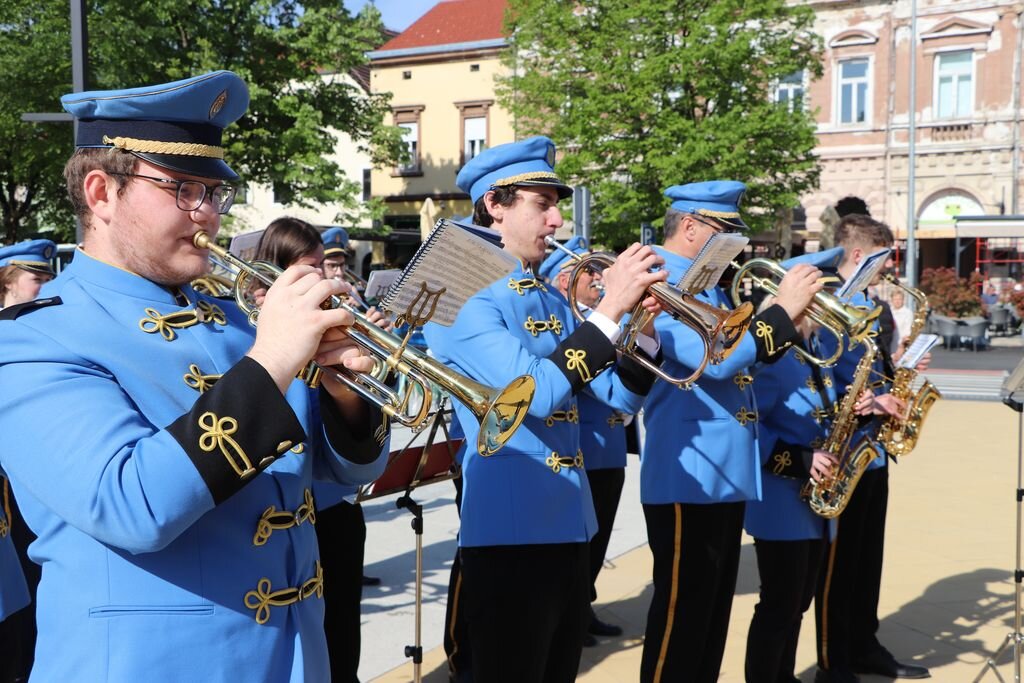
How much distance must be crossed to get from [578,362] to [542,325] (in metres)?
0.44

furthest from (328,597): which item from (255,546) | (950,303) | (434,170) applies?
(434,170)

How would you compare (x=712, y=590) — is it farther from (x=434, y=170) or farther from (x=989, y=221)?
(x=434, y=170)

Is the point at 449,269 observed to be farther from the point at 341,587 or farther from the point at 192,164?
the point at 341,587

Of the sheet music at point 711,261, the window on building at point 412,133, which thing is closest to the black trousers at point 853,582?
the sheet music at point 711,261

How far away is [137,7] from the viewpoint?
21750mm

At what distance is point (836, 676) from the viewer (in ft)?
16.7

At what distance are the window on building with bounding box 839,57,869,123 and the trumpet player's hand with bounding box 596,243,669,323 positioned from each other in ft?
105

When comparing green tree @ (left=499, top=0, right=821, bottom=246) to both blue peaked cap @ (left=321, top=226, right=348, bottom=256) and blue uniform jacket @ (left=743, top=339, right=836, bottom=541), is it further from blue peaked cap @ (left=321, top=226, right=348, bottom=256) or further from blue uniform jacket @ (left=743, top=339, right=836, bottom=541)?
blue uniform jacket @ (left=743, top=339, right=836, bottom=541)

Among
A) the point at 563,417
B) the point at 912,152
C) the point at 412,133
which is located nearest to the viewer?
the point at 563,417

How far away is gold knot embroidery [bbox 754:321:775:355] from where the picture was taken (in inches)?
173

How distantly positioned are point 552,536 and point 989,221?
82.1ft

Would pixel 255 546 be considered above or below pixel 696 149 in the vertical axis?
below

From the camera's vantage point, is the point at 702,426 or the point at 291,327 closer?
the point at 291,327

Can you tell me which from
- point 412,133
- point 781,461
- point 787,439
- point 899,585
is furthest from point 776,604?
point 412,133
